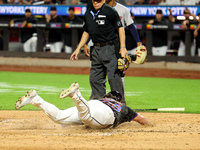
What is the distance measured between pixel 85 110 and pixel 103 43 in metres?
1.81

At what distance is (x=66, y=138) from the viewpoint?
446 cm

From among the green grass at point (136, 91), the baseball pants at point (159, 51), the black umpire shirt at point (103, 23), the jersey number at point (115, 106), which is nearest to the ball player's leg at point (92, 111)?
the jersey number at point (115, 106)

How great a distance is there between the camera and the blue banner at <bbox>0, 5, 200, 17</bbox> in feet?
48.7

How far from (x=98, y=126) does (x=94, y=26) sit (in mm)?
1793

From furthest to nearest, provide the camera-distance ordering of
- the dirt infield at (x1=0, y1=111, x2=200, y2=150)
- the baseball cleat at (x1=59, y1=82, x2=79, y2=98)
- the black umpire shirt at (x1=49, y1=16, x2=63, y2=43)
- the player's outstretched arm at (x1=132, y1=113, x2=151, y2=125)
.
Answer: the black umpire shirt at (x1=49, y1=16, x2=63, y2=43), the player's outstretched arm at (x1=132, y1=113, x2=151, y2=125), the baseball cleat at (x1=59, y1=82, x2=79, y2=98), the dirt infield at (x1=0, y1=111, x2=200, y2=150)

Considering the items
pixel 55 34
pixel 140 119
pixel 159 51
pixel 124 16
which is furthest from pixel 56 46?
pixel 140 119

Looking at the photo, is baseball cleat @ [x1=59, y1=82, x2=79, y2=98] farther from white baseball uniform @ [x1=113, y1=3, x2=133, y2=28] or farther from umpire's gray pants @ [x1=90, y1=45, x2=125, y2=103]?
white baseball uniform @ [x1=113, y1=3, x2=133, y2=28]

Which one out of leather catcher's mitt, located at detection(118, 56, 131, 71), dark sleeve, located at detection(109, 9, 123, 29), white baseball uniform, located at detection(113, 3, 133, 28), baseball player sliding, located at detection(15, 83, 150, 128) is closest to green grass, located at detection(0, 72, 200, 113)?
leather catcher's mitt, located at detection(118, 56, 131, 71)

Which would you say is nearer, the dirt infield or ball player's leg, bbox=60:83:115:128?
the dirt infield

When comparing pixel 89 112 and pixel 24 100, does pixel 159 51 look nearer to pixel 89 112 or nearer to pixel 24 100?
pixel 89 112

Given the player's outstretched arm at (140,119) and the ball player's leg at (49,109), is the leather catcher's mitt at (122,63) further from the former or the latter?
the ball player's leg at (49,109)

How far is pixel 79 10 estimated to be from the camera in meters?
15.7

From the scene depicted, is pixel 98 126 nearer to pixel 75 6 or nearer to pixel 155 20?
pixel 155 20

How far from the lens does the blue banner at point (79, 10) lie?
14836 millimetres
